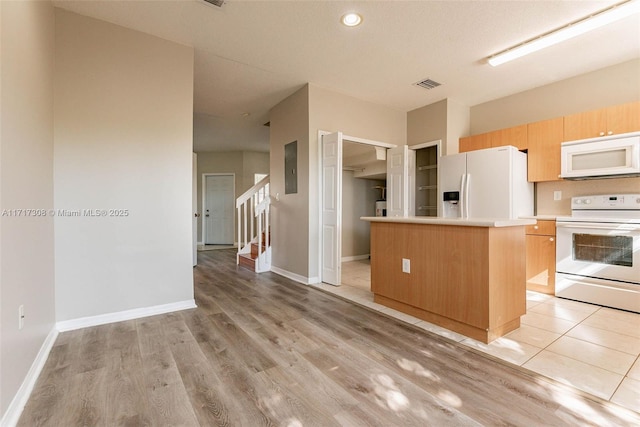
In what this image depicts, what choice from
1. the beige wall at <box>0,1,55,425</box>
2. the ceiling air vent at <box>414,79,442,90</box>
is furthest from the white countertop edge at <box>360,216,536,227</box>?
the beige wall at <box>0,1,55,425</box>

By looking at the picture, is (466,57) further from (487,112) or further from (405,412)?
(405,412)

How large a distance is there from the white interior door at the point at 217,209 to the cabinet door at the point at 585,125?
753 centimetres

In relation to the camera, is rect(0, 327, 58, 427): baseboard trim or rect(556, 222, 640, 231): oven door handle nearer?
rect(0, 327, 58, 427): baseboard trim

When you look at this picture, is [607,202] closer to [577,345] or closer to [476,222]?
[577,345]

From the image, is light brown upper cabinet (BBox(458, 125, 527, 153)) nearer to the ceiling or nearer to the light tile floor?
the ceiling

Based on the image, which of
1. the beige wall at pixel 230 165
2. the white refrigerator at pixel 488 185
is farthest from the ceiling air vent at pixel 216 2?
the beige wall at pixel 230 165

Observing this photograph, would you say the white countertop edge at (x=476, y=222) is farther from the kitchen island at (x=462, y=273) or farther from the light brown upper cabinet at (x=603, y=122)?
the light brown upper cabinet at (x=603, y=122)

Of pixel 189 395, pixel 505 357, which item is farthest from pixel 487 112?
pixel 189 395

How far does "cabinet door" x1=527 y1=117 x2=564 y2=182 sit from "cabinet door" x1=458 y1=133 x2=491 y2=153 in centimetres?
53

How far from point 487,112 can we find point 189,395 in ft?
17.1

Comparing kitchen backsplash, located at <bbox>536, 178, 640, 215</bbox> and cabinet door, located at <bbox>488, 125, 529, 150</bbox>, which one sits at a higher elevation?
cabinet door, located at <bbox>488, 125, 529, 150</bbox>

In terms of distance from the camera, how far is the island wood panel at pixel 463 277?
2182 millimetres

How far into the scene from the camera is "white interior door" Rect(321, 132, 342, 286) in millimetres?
3896

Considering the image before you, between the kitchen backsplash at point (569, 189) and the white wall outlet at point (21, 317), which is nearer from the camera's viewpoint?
the white wall outlet at point (21, 317)
